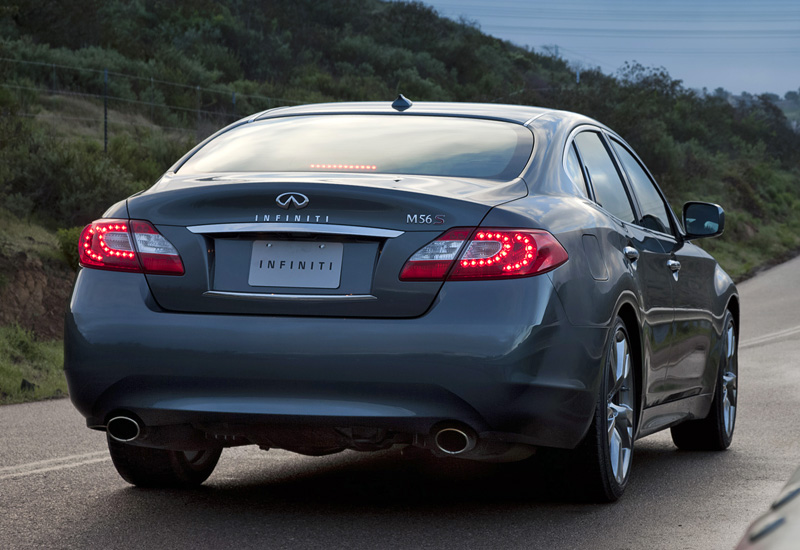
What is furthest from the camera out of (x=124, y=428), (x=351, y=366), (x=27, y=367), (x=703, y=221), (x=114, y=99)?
(x=114, y=99)

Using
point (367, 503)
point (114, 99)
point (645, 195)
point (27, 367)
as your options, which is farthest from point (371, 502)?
point (114, 99)

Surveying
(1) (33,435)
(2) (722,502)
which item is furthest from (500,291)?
(1) (33,435)

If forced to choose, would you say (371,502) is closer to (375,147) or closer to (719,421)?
(375,147)

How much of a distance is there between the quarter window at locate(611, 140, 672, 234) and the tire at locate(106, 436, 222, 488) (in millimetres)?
2412

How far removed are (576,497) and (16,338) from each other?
27.0 ft

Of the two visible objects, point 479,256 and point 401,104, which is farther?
point 401,104

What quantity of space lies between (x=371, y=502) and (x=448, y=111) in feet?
5.70

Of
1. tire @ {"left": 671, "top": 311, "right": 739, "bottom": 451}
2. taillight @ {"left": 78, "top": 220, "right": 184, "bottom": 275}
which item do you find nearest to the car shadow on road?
tire @ {"left": 671, "top": 311, "right": 739, "bottom": 451}

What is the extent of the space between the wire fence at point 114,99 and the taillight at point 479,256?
19.2 meters

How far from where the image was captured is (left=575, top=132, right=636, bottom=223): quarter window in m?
5.97

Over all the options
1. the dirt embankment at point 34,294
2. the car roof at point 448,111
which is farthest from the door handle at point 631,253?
the dirt embankment at point 34,294

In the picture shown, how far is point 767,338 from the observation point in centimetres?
1641

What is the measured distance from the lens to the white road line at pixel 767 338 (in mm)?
15562

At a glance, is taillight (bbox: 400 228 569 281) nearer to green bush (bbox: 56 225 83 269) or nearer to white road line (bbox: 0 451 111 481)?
white road line (bbox: 0 451 111 481)
